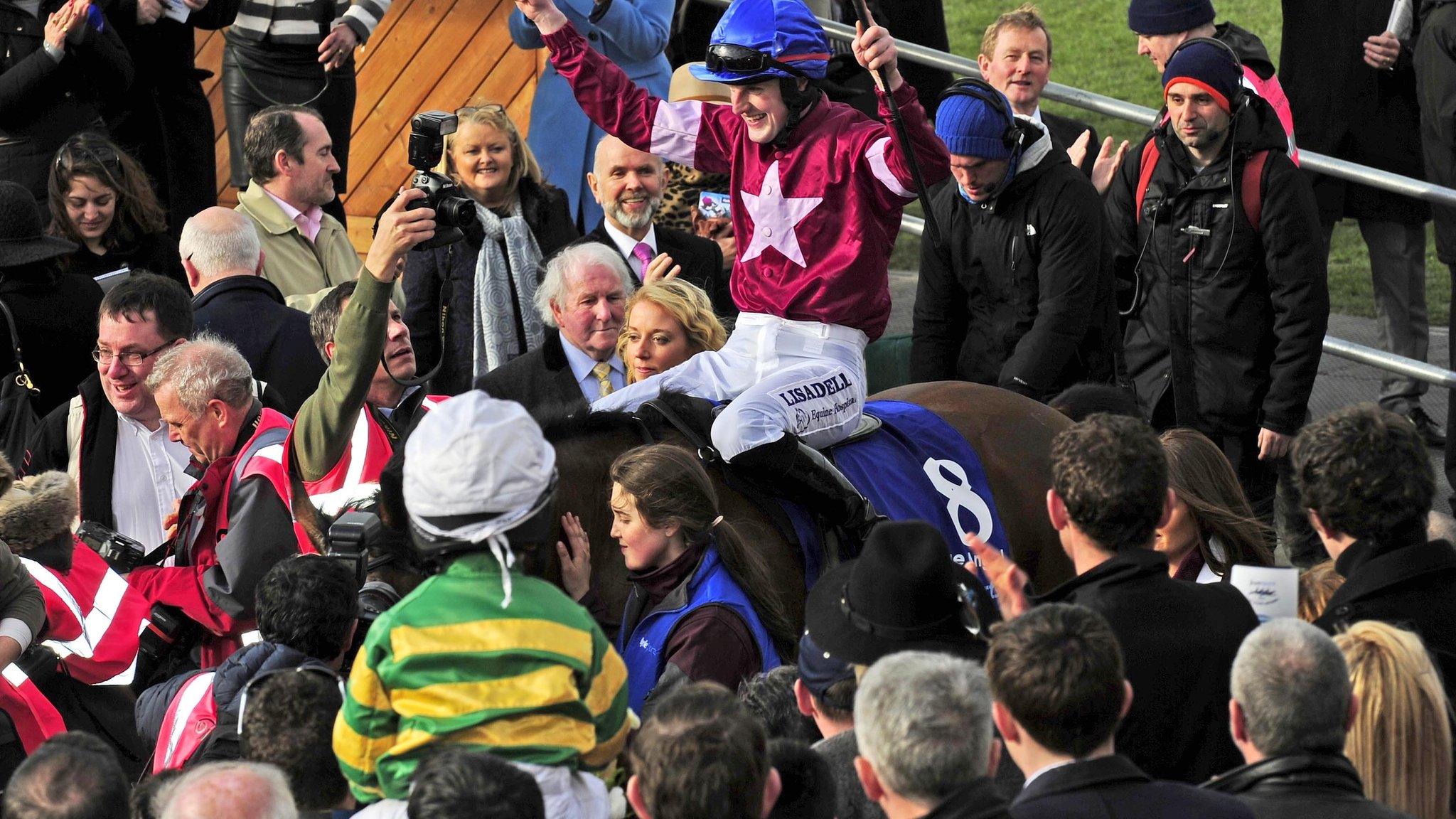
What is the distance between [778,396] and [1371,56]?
160 inches

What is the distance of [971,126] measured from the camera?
5.59 metres

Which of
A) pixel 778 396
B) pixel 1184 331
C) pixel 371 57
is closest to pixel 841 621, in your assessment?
pixel 778 396

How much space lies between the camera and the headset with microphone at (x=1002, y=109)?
5570 millimetres

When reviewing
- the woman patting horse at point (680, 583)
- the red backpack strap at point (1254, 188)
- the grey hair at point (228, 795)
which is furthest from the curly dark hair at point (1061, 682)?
the red backpack strap at point (1254, 188)

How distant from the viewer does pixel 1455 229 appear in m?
7.34

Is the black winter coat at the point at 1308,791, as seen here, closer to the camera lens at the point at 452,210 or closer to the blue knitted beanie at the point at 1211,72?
the camera lens at the point at 452,210

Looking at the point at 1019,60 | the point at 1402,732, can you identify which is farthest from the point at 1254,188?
the point at 1402,732

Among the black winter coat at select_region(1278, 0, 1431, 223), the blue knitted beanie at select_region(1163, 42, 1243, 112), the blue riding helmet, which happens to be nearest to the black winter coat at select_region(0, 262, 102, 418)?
the blue riding helmet

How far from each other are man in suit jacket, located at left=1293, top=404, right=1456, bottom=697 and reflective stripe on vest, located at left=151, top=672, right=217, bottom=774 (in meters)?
2.31

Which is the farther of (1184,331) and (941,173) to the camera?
(1184,331)

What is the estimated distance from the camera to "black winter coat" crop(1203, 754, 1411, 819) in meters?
2.59

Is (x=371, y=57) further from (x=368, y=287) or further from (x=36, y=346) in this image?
(x=368, y=287)

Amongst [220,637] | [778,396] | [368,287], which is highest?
[368,287]

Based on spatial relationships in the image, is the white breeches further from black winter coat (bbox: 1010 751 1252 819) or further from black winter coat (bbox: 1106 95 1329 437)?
black winter coat (bbox: 1010 751 1252 819)
